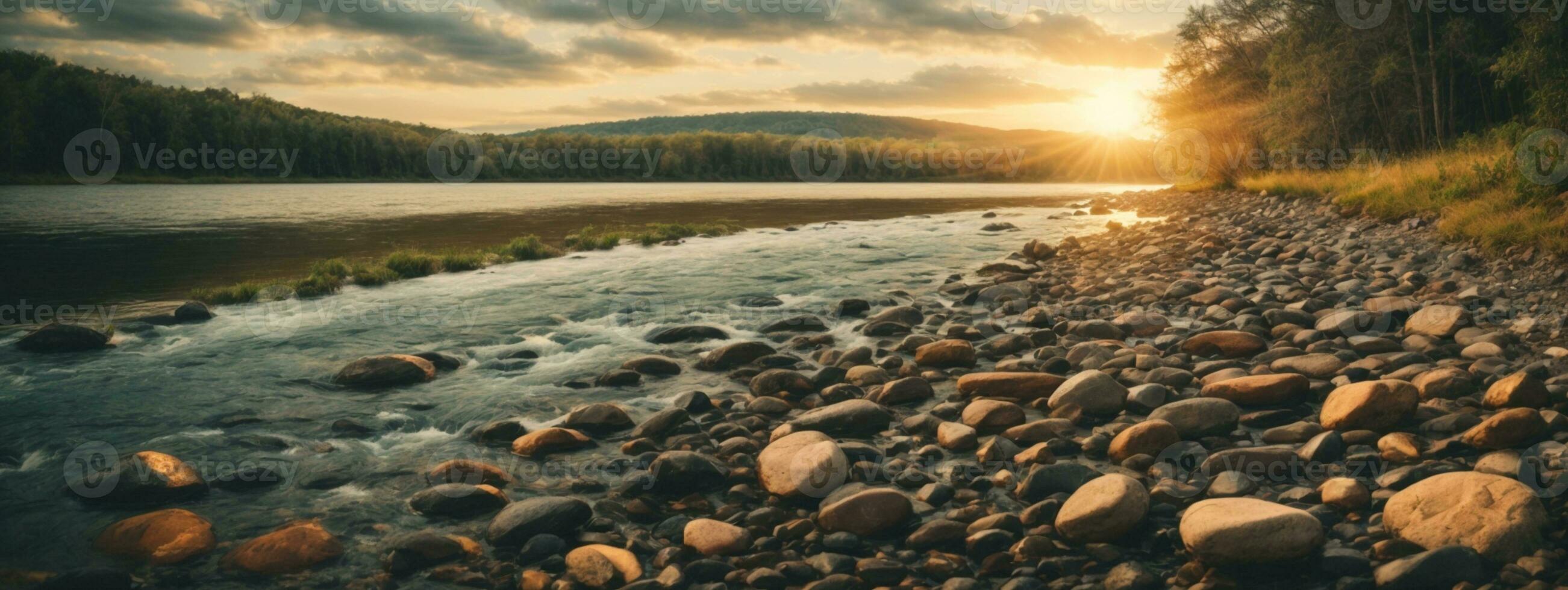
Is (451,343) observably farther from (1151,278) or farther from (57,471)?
(1151,278)

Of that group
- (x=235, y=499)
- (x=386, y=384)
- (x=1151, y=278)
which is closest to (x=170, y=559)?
(x=235, y=499)

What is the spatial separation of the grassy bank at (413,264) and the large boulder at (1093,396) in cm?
1370

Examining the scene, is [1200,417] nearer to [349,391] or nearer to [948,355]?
[948,355]

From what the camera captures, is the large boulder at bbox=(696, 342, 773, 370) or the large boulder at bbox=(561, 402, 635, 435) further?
the large boulder at bbox=(696, 342, 773, 370)

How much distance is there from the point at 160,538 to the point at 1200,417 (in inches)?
275

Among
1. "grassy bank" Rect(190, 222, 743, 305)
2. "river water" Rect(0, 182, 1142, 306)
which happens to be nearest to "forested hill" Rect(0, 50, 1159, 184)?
"river water" Rect(0, 182, 1142, 306)

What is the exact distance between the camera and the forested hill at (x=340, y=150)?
3467 inches

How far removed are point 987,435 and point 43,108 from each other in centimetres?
11604

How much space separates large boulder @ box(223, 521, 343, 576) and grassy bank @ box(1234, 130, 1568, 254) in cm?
1331

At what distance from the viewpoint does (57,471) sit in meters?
6.33

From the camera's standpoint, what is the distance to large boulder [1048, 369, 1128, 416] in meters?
6.82

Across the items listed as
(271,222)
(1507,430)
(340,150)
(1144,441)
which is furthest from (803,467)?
(340,150)

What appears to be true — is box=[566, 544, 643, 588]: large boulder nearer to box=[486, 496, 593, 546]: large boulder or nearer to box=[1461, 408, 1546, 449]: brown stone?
box=[486, 496, 593, 546]: large boulder

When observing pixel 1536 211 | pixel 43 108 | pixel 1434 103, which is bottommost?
pixel 1536 211
